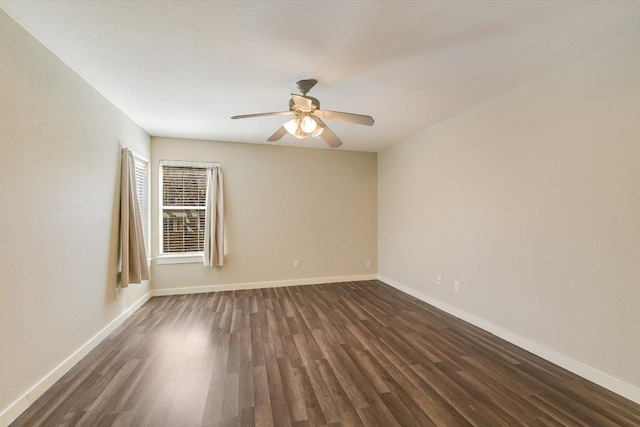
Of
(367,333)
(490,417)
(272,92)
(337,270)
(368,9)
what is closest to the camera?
(368,9)

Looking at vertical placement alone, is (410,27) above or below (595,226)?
above

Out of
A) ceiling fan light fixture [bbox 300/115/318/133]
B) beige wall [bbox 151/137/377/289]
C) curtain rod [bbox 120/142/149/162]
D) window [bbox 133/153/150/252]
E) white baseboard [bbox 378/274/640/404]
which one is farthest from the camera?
beige wall [bbox 151/137/377/289]

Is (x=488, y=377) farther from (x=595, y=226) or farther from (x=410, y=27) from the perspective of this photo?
(x=410, y=27)

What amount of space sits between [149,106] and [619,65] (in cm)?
421

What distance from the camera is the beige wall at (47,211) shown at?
1687mm

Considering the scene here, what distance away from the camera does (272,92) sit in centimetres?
267

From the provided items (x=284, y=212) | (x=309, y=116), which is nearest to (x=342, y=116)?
(x=309, y=116)

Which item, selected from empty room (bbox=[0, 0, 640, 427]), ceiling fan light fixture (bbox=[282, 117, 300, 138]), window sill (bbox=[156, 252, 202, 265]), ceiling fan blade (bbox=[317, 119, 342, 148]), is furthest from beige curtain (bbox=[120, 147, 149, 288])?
ceiling fan blade (bbox=[317, 119, 342, 148])

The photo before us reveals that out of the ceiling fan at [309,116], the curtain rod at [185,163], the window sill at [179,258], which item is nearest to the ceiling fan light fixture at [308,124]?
the ceiling fan at [309,116]

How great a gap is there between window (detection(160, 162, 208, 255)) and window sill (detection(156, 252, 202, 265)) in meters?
0.07

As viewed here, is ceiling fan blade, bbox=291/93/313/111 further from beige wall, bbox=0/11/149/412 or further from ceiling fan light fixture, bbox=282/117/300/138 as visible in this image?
beige wall, bbox=0/11/149/412

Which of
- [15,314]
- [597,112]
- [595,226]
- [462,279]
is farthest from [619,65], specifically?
[15,314]

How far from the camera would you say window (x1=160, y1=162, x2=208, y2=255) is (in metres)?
4.39

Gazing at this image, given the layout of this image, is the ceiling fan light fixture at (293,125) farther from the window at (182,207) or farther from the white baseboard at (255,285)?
the white baseboard at (255,285)
